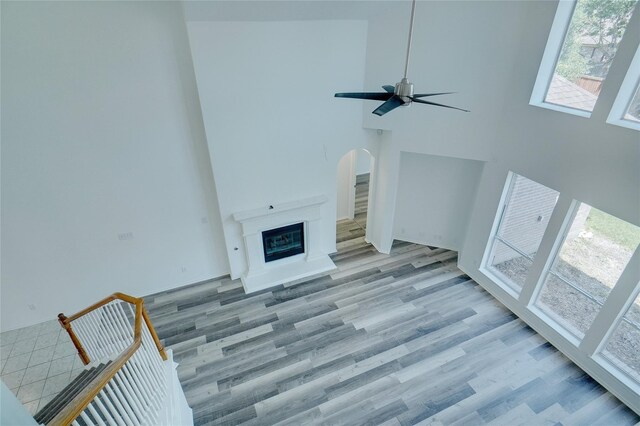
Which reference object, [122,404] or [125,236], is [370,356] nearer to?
[122,404]

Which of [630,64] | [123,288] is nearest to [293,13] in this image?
[630,64]

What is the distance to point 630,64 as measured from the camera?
393 centimetres

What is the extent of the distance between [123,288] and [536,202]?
762 centimetres

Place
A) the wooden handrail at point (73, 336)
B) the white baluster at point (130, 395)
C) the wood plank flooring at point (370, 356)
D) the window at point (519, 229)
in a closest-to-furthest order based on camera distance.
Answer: the white baluster at point (130, 395) → the wooden handrail at point (73, 336) → the wood plank flooring at point (370, 356) → the window at point (519, 229)

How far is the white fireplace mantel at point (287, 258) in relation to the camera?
646cm

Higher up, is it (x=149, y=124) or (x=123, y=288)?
(x=149, y=124)

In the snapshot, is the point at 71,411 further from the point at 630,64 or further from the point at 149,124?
the point at 630,64

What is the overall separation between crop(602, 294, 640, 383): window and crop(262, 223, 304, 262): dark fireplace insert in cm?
535

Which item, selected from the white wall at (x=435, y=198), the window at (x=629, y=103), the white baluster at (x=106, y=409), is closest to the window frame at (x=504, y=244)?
the white wall at (x=435, y=198)

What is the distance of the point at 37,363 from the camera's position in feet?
17.7

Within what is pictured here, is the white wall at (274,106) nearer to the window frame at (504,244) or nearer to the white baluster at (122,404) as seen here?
the window frame at (504,244)

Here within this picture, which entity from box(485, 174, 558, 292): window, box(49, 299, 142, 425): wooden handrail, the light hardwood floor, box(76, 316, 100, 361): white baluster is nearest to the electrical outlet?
the light hardwood floor

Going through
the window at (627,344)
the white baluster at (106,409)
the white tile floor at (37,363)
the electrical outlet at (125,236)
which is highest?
the white baluster at (106,409)

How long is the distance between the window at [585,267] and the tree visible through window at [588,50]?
1.59m
